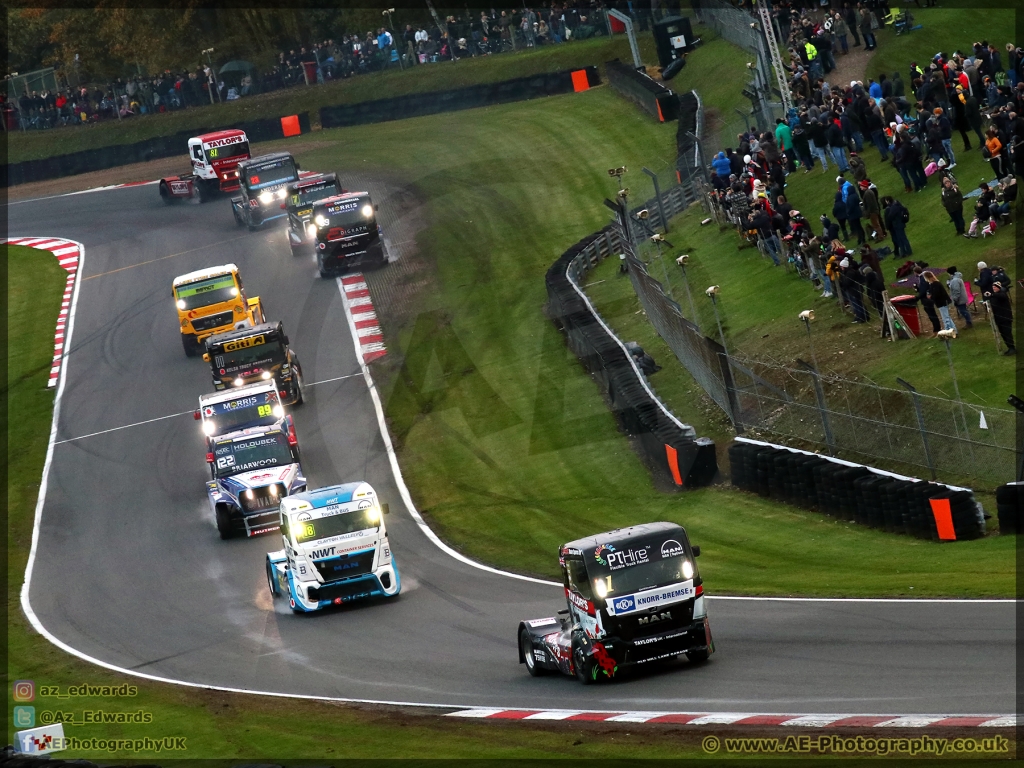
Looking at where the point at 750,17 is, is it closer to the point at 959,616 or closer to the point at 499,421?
the point at 499,421

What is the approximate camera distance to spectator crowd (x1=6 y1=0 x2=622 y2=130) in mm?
60281

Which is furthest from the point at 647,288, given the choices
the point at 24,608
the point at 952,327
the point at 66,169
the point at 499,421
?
the point at 66,169

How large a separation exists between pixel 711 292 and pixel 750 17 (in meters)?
23.7

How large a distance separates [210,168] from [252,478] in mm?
28711

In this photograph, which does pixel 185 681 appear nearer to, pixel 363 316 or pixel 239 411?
pixel 239 411

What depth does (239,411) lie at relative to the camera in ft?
101

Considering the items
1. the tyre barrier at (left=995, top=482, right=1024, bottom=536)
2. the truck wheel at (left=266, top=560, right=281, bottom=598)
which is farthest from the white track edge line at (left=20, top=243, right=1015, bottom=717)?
the tyre barrier at (left=995, top=482, right=1024, bottom=536)

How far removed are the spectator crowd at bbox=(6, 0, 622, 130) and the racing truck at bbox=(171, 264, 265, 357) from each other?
82.6 feet

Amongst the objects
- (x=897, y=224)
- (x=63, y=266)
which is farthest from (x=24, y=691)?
(x=63, y=266)

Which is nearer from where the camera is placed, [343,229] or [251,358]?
[251,358]

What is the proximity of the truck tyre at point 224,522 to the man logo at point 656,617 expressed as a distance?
13079 millimetres

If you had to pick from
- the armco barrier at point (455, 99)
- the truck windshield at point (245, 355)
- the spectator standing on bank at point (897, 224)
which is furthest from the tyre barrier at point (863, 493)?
the armco barrier at point (455, 99)

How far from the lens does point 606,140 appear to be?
5091cm

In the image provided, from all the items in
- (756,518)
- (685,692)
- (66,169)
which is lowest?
(756,518)
